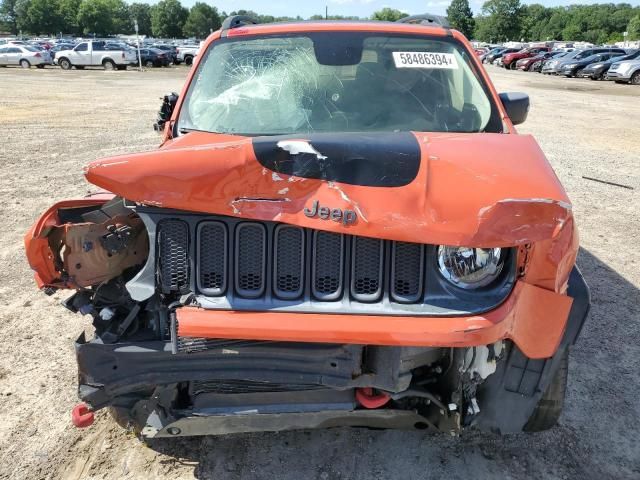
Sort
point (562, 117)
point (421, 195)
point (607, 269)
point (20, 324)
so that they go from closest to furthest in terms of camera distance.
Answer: point (421, 195) < point (20, 324) < point (607, 269) < point (562, 117)

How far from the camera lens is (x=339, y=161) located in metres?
2.20

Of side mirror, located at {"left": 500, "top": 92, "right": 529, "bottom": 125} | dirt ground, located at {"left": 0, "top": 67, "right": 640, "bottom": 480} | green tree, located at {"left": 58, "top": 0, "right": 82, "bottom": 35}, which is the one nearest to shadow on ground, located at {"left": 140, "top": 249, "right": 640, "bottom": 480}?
dirt ground, located at {"left": 0, "top": 67, "right": 640, "bottom": 480}

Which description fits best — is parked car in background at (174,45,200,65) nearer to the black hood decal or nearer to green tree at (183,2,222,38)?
the black hood decal

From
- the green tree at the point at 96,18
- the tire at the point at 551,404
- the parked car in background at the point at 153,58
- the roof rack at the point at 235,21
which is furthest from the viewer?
the green tree at the point at 96,18

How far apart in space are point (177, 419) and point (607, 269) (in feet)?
15.2

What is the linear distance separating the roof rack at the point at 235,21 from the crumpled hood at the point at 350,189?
7.47 feet

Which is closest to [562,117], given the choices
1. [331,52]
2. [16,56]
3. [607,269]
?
[607,269]

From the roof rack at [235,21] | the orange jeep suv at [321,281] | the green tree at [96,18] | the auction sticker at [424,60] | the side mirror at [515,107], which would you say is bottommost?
the orange jeep suv at [321,281]

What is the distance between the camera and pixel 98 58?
116ft

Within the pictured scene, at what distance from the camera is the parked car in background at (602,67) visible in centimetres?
3111

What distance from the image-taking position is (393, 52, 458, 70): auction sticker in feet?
12.0

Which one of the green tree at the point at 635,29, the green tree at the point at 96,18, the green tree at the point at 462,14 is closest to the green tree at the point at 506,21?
the green tree at the point at 462,14

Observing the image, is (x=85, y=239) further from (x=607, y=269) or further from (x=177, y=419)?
(x=607, y=269)

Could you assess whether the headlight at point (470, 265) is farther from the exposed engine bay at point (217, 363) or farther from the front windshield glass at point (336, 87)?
the front windshield glass at point (336, 87)
